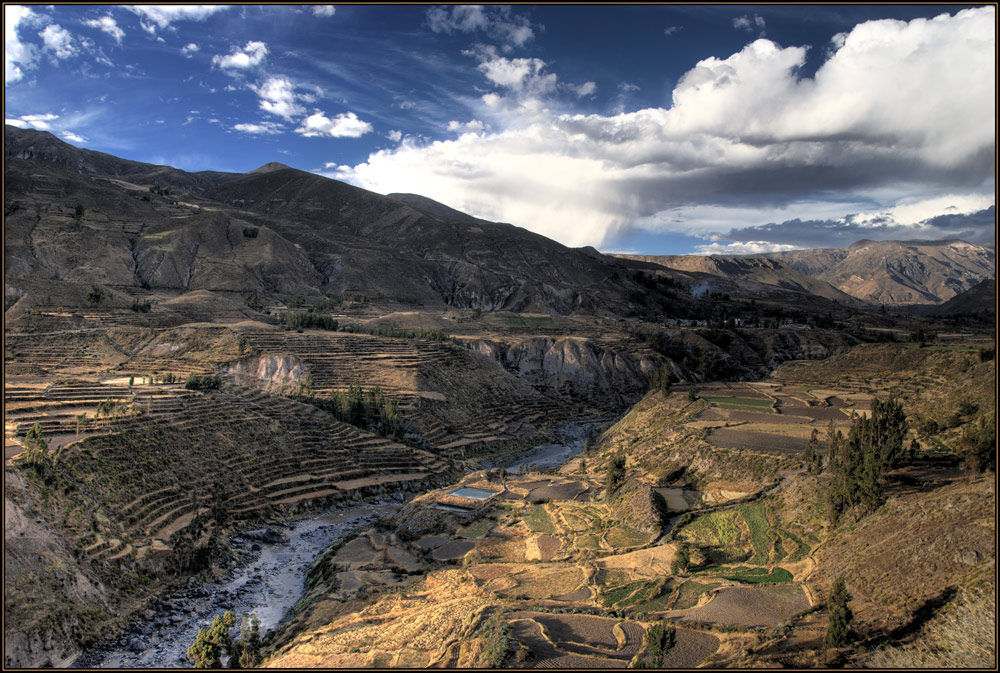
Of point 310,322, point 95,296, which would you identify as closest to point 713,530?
point 310,322

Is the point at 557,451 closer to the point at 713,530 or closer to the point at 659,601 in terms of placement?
the point at 713,530

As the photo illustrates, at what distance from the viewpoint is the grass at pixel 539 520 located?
104 ft

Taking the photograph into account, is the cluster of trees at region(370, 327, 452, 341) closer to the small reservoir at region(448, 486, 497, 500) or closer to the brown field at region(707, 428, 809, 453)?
the small reservoir at region(448, 486, 497, 500)

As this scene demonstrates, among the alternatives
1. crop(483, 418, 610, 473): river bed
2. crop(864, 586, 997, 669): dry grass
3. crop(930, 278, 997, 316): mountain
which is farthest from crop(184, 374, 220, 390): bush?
crop(930, 278, 997, 316): mountain

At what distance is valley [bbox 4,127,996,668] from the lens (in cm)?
1888

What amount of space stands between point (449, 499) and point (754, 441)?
20888 millimetres

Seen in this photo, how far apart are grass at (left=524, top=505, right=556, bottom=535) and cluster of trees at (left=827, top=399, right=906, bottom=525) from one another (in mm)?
14554

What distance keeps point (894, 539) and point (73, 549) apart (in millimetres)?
36065

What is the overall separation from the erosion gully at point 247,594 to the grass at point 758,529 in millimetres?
23376

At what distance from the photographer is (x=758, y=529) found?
24.9 meters

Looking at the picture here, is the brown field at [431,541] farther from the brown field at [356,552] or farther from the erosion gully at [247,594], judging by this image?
the erosion gully at [247,594]

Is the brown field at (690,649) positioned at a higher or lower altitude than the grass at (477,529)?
higher

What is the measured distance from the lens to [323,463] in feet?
159

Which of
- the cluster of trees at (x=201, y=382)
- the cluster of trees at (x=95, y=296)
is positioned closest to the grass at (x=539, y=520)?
the cluster of trees at (x=201, y=382)
